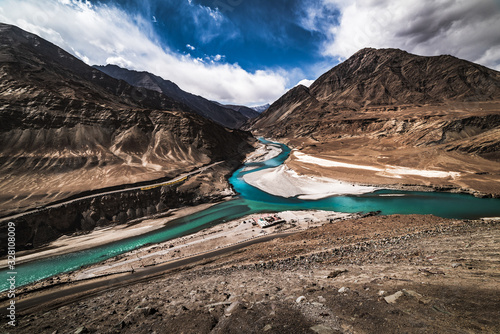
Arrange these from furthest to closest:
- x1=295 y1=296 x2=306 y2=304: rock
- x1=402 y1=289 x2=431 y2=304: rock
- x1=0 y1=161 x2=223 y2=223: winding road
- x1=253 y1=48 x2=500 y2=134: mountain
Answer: x1=253 y1=48 x2=500 y2=134: mountain
x1=0 y1=161 x2=223 y2=223: winding road
x1=295 y1=296 x2=306 y2=304: rock
x1=402 y1=289 x2=431 y2=304: rock

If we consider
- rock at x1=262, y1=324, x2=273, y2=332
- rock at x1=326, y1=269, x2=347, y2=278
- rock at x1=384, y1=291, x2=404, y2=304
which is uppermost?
rock at x1=384, y1=291, x2=404, y2=304

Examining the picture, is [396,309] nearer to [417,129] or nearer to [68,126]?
[68,126]

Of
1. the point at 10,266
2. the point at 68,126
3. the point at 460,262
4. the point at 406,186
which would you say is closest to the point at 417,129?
the point at 406,186

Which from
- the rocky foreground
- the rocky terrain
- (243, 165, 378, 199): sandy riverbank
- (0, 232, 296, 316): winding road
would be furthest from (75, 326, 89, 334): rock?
the rocky terrain

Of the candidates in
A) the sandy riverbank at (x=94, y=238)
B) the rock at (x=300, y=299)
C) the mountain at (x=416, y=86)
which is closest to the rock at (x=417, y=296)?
the rock at (x=300, y=299)

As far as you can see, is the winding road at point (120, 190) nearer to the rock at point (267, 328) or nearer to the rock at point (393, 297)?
the rock at point (267, 328)

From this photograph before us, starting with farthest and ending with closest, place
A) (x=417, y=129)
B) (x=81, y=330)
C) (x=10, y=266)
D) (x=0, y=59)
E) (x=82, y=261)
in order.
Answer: (x=417, y=129) < (x=0, y=59) < (x=82, y=261) < (x=10, y=266) < (x=81, y=330)

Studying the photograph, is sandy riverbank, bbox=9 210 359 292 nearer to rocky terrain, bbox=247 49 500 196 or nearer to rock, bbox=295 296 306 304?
rock, bbox=295 296 306 304
